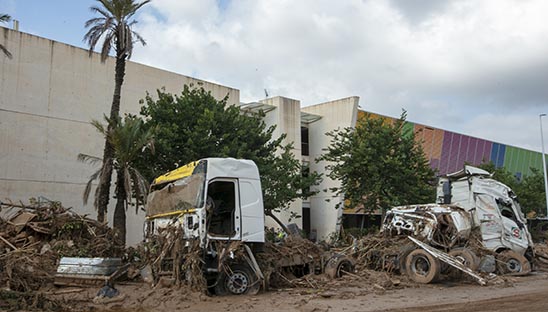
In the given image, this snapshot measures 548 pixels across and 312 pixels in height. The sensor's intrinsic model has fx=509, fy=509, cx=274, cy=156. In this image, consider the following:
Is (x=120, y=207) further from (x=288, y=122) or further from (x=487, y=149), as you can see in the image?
(x=487, y=149)

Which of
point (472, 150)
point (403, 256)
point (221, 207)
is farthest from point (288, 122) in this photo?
point (221, 207)

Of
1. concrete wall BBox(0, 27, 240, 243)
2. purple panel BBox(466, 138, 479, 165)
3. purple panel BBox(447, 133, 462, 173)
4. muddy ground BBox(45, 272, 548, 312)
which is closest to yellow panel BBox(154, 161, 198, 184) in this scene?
muddy ground BBox(45, 272, 548, 312)

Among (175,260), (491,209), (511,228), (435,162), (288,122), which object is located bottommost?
(175,260)

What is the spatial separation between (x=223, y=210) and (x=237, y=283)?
1.91 m

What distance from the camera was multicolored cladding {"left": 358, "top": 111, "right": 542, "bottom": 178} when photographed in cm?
4306

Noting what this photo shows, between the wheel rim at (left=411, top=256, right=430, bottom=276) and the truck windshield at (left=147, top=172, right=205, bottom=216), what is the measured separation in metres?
6.68

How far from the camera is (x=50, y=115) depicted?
86.9 ft

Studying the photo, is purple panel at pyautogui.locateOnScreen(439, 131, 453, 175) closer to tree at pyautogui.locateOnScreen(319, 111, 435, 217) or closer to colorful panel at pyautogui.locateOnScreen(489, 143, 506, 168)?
colorful panel at pyautogui.locateOnScreen(489, 143, 506, 168)

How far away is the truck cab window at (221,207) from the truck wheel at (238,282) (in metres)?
0.84

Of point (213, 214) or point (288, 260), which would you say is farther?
point (288, 260)

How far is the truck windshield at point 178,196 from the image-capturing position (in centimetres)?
1132

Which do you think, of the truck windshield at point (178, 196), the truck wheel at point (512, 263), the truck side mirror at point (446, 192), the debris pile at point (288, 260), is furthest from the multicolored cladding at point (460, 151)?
the truck windshield at point (178, 196)

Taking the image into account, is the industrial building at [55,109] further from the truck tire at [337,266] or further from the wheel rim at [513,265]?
the truck tire at [337,266]

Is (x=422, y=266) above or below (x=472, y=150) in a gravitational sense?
below
